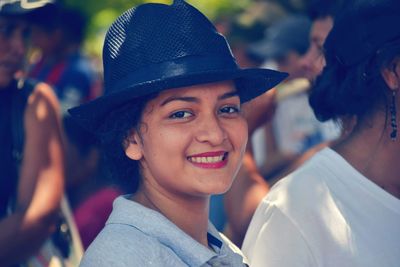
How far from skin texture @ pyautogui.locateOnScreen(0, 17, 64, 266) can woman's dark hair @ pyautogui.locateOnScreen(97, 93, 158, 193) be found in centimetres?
87

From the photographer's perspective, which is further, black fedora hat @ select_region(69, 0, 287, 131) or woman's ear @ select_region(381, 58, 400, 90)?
woman's ear @ select_region(381, 58, 400, 90)

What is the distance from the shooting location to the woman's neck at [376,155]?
9.02ft

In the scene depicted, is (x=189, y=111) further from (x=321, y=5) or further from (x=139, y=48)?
(x=321, y=5)

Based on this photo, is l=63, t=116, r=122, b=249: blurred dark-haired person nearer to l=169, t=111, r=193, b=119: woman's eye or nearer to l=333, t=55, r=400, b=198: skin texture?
l=333, t=55, r=400, b=198: skin texture

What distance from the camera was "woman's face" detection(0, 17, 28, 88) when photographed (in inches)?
141

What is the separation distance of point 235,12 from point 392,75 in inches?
217

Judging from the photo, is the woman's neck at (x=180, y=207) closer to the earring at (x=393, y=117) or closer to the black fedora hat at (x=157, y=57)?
the black fedora hat at (x=157, y=57)

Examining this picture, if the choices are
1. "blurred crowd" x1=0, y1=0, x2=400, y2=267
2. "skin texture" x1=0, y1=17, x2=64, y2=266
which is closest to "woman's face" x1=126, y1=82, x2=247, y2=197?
"blurred crowd" x1=0, y1=0, x2=400, y2=267

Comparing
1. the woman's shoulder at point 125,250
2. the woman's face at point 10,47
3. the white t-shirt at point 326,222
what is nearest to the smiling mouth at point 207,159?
the woman's shoulder at point 125,250

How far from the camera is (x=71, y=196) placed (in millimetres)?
4805

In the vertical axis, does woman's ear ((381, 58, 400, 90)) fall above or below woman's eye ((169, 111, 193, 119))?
above

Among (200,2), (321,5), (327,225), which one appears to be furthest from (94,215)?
(200,2)

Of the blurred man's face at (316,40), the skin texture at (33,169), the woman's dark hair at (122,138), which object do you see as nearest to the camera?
the woman's dark hair at (122,138)

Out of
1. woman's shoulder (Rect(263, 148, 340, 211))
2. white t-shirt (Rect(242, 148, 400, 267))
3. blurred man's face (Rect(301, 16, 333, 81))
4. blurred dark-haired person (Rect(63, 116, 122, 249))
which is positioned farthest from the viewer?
blurred dark-haired person (Rect(63, 116, 122, 249))
